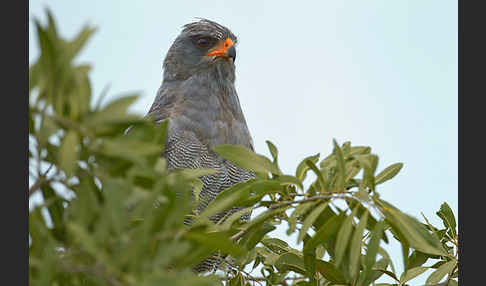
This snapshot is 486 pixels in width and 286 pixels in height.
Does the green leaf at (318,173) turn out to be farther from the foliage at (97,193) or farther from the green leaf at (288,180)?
the foliage at (97,193)

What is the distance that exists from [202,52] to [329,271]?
130 inches

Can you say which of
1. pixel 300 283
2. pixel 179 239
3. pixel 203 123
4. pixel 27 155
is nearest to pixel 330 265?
pixel 300 283

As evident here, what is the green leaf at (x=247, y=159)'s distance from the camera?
80.8 inches

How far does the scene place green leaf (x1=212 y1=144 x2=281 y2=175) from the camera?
205 cm

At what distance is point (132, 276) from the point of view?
45.9 inches

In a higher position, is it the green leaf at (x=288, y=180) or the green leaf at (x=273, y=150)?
the green leaf at (x=273, y=150)

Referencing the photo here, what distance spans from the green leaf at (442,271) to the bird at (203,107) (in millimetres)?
1702

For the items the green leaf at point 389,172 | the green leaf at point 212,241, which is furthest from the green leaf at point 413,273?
the green leaf at point 212,241

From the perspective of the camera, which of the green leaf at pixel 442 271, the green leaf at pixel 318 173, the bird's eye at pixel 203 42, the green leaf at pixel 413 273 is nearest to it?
the green leaf at pixel 318 173

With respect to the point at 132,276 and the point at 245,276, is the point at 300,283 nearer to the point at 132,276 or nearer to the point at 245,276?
the point at 245,276

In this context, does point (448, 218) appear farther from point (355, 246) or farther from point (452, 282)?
point (355, 246)

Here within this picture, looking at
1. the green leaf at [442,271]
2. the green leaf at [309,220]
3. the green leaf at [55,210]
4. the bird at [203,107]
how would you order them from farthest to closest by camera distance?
the bird at [203,107], the green leaf at [442,271], the green leaf at [309,220], the green leaf at [55,210]

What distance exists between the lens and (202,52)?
5.61 meters

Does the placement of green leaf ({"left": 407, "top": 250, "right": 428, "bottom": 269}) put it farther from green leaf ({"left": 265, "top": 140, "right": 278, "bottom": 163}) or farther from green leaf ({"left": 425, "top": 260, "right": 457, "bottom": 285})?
green leaf ({"left": 265, "top": 140, "right": 278, "bottom": 163})
